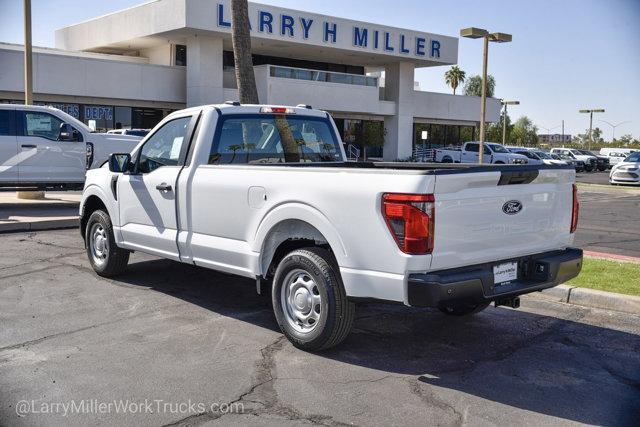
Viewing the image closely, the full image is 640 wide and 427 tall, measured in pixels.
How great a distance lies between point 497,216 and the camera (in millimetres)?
4922

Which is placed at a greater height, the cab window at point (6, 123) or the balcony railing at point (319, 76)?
the balcony railing at point (319, 76)

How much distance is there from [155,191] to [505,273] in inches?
142

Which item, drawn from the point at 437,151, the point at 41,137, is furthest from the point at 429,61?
the point at 41,137

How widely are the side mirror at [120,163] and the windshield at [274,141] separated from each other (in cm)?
126

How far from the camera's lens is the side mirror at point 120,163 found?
716 cm

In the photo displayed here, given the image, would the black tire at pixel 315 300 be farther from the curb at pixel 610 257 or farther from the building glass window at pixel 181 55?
the building glass window at pixel 181 55

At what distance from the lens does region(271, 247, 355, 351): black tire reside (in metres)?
5.02

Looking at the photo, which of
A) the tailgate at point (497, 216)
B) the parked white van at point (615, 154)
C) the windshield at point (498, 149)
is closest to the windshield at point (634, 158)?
the windshield at point (498, 149)

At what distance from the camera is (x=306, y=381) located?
4668mm

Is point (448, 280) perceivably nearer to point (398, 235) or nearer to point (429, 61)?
point (398, 235)

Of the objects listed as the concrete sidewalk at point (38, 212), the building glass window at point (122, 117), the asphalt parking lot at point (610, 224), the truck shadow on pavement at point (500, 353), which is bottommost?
the truck shadow on pavement at point (500, 353)

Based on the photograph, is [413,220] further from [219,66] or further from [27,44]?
[219,66]

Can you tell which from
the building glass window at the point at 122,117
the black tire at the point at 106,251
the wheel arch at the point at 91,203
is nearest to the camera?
the black tire at the point at 106,251

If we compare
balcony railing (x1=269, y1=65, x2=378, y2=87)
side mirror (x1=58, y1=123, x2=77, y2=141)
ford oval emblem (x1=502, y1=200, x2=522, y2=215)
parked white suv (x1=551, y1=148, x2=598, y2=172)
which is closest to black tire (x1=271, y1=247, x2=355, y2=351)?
ford oval emblem (x1=502, y1=200, x2=522, y2=215)
